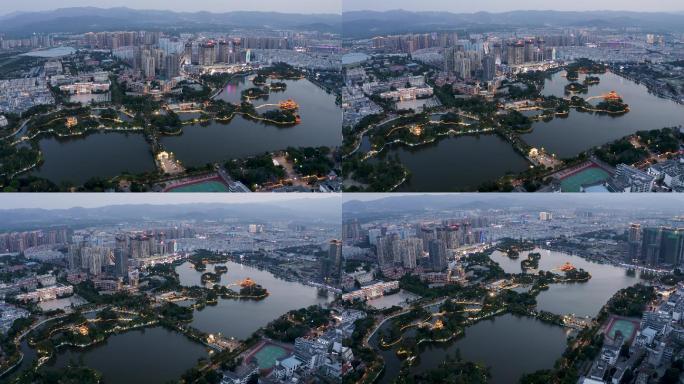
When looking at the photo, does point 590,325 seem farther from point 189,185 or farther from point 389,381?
point 189,185

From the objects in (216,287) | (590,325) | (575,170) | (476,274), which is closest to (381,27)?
(575,170)

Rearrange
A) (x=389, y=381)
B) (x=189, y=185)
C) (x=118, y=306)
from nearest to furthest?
(x=389, y=381)
(x=189, y=185)
(x=118, y=306)

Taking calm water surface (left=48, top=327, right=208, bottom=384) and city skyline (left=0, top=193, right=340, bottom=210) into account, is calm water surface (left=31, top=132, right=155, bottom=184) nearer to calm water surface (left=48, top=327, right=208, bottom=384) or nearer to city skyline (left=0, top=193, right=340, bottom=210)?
city skyline (left=0, top=193, right=340, bottom=210)

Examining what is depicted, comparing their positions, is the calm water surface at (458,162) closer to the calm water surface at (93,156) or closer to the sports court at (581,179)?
the sports court at (581,179)

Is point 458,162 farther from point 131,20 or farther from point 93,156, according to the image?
point 131,20

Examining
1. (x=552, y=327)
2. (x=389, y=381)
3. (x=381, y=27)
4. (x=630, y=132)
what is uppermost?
(x=381, y=27)

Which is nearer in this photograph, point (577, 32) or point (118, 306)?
point (118, 306)
